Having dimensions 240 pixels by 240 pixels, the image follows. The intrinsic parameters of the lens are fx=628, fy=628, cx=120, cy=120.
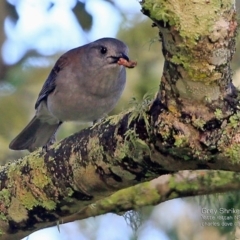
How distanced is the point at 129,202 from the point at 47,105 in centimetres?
130

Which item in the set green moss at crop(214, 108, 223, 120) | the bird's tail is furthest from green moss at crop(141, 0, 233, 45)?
the bird's tail

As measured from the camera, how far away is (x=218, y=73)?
5.57ft

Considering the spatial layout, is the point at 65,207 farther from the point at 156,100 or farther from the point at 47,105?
the point at 47,105

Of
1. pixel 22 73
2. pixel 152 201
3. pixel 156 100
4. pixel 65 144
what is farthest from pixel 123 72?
pixel 156 100

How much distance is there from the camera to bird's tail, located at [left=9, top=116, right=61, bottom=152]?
3.76 meters

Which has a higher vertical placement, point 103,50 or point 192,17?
point 103,50

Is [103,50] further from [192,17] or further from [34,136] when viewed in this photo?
[192,17]

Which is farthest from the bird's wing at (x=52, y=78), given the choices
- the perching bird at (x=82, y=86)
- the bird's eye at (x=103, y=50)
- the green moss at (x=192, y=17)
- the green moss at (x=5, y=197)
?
the green moss at (x=192, y=17)

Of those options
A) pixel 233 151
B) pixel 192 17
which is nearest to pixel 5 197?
pixel 233 151

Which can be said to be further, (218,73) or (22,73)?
(22,73)

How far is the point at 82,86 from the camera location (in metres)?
3.75

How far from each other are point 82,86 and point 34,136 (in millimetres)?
530

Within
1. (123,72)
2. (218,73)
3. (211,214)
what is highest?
(123,72)

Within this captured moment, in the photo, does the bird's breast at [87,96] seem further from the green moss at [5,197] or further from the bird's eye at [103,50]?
the green moss at [5,197]
